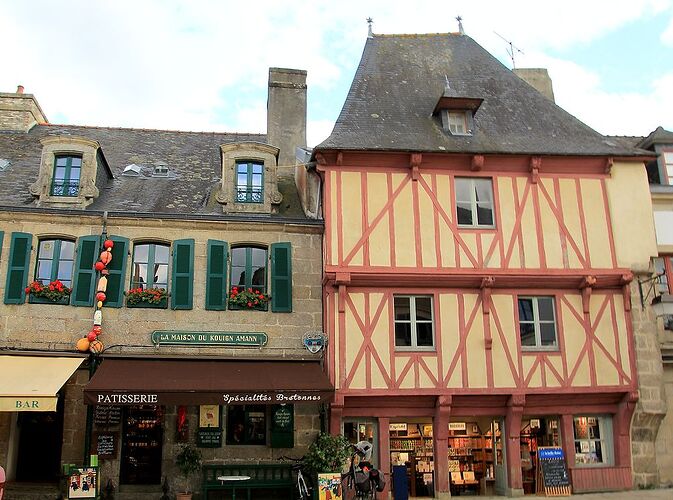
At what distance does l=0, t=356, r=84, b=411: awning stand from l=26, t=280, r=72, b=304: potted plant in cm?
101

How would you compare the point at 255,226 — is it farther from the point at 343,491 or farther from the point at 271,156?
the point at 343,491

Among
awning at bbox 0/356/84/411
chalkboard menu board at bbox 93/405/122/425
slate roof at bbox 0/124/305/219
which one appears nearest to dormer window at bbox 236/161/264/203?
slate roof at bbox 0/124/305/219

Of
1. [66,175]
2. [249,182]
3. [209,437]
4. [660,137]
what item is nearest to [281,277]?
[249,182]

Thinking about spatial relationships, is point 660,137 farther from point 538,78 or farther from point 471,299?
point 471,299

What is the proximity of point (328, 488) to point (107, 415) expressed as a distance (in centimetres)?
406

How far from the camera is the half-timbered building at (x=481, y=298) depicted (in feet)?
38.3

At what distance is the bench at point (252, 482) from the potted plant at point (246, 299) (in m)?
2.75

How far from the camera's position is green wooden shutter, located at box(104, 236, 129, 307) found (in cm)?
1152


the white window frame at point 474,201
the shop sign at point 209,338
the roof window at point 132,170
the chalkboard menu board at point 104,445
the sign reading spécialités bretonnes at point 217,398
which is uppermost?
the roof window at point 132,170

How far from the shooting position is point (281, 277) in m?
12.0

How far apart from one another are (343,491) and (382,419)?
1.48 m

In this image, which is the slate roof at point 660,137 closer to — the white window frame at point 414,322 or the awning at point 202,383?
the white window frame at point 414,322

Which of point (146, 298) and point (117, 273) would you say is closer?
point (146, 298)

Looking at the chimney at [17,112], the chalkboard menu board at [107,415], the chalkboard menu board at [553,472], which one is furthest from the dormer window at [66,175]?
the chalkboard menu board at [553,472]
